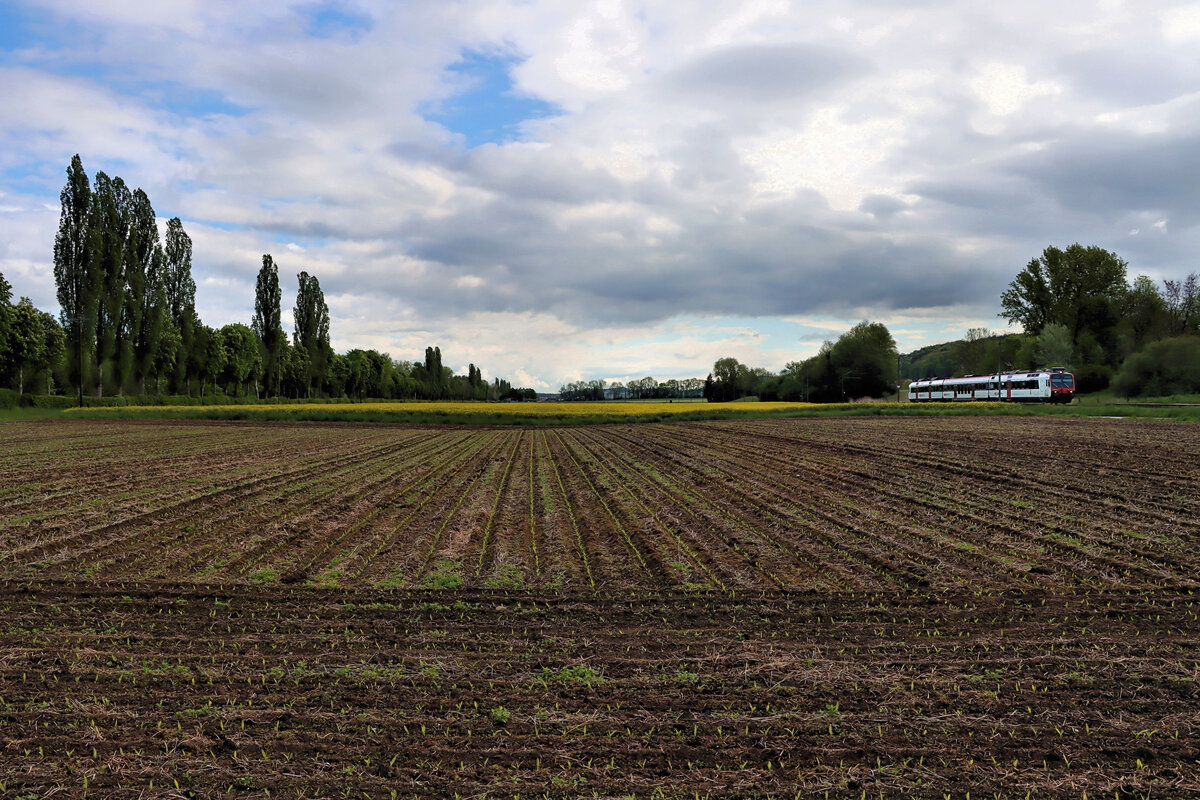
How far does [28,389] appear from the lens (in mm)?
72688

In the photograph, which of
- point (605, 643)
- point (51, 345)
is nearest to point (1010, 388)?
point (605, 643)

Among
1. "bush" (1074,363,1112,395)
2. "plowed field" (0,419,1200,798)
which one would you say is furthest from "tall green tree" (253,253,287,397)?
"bush" (1074,363,1112,395)

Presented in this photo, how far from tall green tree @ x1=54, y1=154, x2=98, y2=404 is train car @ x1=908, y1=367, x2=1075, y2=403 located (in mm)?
86140

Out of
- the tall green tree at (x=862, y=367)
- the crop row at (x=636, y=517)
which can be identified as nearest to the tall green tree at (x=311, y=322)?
the crop row at (x=636, y=517)

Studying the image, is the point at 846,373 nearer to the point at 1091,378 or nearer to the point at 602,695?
the point at 1091,378

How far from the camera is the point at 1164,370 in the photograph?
5888 centimetres

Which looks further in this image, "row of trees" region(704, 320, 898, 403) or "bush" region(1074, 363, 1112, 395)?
"row of trees" region(704, 320, 898, 403)

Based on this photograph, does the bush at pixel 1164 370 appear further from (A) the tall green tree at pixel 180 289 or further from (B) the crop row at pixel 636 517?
(A) the tall green tree at pixel 180 289

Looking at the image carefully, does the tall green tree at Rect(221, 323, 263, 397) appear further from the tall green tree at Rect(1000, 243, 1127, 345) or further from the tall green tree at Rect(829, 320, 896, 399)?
the tall green tree at Rect(1000, 243, 1127, 345)

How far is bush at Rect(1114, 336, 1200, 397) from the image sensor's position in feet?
186

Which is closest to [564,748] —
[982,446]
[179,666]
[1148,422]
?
[179,666]

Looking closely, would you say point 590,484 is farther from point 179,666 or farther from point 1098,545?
point 179,666

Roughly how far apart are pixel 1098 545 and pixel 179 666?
13498 millimetres

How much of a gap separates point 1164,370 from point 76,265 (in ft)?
314
